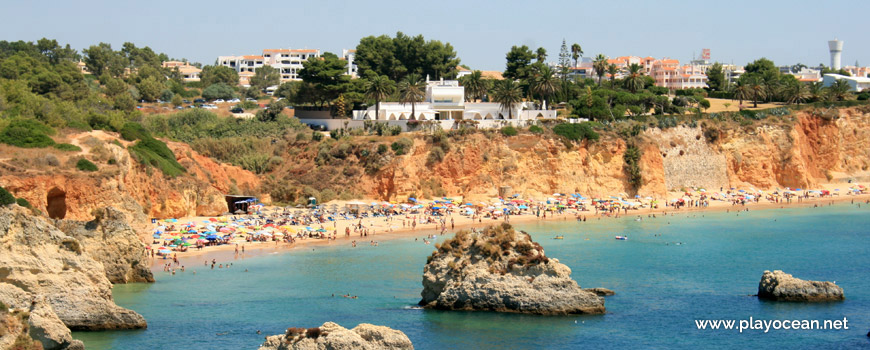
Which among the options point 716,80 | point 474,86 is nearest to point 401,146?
point 474,86

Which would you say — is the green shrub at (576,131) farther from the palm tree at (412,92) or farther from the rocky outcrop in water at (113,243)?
the rocky outcrop in water at (113,243)

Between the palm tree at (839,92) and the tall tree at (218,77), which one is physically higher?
the tall tree at (218,77)

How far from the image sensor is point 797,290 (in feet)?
119

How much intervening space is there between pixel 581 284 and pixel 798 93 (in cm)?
6115

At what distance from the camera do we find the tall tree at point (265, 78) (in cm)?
12381

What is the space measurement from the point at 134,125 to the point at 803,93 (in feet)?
211

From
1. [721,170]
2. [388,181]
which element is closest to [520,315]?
[388,181]

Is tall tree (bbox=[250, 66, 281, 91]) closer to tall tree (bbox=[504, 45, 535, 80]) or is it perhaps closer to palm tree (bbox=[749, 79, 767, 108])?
tall tree (bbox=[504, 45, 535, 80])

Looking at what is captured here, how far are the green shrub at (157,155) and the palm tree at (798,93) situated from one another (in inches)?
2436

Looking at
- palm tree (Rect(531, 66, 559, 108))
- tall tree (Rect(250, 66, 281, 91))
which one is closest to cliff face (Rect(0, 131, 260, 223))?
palm tree (Rect(531, 66, 559, 108))

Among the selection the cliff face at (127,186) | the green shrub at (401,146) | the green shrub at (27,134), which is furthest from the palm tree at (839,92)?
the green shrub at (27,134)

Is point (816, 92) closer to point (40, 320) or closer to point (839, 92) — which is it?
point (839, 92)

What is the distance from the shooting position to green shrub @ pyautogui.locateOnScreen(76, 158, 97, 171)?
4809 centimetres

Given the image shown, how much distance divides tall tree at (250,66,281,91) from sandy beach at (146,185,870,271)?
64132mm
